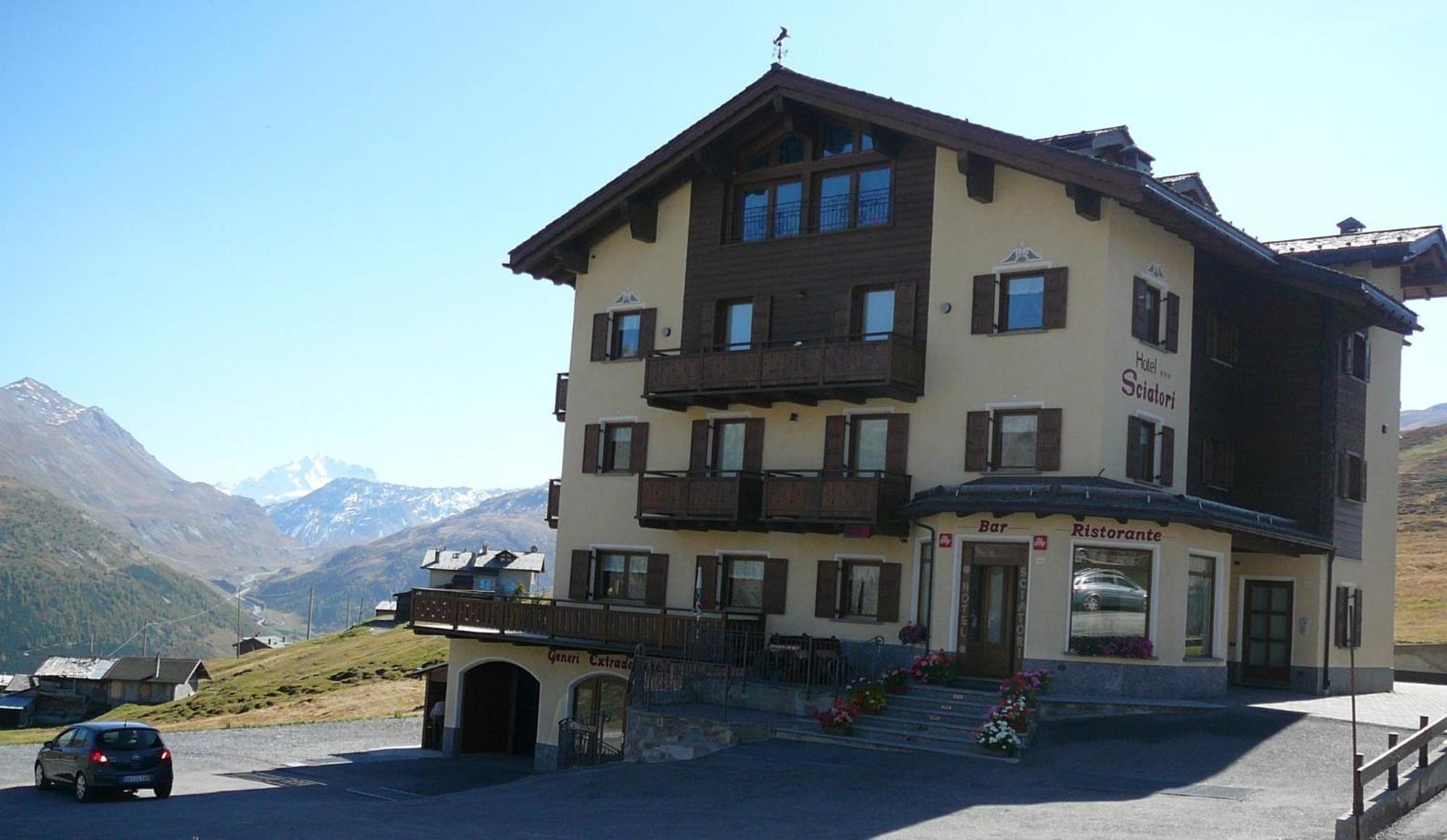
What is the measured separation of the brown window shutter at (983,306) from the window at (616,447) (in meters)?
10.5

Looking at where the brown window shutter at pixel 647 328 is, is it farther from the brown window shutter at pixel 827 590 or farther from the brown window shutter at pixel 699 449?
the brown window shutter at pixel 827 590

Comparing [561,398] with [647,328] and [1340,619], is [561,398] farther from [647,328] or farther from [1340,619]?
[1340,619]

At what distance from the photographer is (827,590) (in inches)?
1307

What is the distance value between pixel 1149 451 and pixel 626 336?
14.1 metres

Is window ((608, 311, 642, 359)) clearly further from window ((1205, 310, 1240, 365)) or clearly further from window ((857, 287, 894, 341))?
window ((1205, 310, 1240, 365))

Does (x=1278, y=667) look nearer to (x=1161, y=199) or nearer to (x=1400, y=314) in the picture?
(x=1400, y=314)

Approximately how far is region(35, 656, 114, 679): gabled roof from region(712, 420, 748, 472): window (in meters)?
69.8

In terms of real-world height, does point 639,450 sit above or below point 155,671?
above

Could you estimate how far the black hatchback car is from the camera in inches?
1104

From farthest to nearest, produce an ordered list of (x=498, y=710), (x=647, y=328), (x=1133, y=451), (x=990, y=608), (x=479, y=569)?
(x=479, y=569), (x=498, y=710), (x=647, y=328), (x=1133, y=451), (x=990, y=608)

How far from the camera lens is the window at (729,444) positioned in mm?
35594

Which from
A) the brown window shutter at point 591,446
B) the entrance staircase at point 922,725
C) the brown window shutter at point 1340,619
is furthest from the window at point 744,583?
the brown window shutter at point 1340,619

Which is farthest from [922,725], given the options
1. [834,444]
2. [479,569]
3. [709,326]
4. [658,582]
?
[479,569]

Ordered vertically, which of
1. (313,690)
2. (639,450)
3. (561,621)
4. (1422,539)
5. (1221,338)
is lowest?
(313,690)
